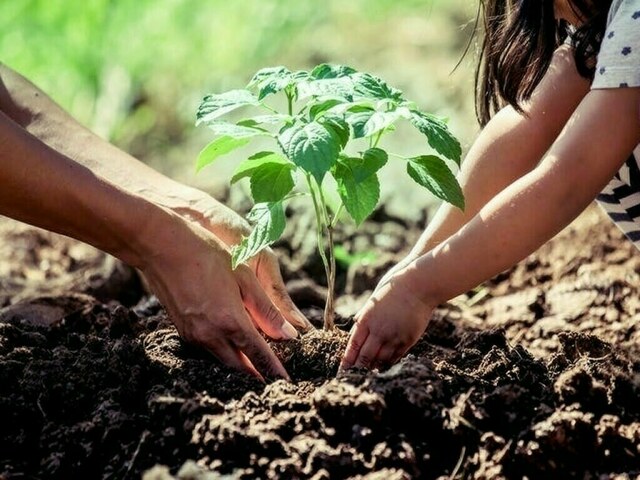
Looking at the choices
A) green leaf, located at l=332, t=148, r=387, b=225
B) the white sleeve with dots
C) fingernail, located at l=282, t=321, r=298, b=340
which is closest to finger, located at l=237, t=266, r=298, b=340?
fingernail, located at l=282, t=321, r=298, b=340

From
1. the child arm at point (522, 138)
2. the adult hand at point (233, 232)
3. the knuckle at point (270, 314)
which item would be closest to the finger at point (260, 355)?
the knuckle at point (270, 314)

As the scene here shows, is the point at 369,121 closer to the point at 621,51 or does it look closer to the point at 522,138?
the point at 621,51

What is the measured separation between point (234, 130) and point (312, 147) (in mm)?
227

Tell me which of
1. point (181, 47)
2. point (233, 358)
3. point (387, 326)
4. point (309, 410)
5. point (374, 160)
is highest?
point (181, 47)

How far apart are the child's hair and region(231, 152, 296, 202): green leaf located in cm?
81

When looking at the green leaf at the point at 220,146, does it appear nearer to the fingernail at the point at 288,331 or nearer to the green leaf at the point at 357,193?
the green leaf at the point at 357,193

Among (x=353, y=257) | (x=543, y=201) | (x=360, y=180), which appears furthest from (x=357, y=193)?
(x=353, y=257)

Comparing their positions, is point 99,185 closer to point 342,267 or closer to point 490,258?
point 490,258

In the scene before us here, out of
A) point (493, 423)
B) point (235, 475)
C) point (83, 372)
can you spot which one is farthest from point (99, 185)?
point (493, 423)

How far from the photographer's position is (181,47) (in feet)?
18.4

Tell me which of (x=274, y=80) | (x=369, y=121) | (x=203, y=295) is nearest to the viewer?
(x=369, y=121)

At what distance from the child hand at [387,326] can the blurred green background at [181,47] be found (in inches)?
115

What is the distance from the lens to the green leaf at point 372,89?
7.06 ft

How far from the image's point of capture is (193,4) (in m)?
5.78
